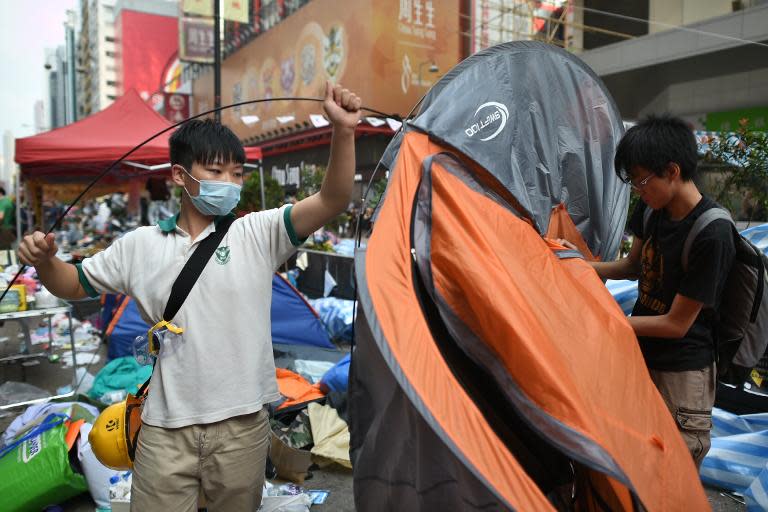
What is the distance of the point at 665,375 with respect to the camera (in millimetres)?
2160

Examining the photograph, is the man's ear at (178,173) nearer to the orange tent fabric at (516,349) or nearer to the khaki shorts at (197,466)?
the orange tent fabric at (516,349)

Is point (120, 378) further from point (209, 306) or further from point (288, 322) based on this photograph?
point (209, 306)

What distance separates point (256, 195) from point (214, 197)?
9.26 m

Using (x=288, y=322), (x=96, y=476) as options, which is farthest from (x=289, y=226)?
(x=288, y=322)

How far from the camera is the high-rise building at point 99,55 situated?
75812 millimetres

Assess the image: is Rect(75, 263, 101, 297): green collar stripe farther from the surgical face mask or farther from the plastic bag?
the plastic bag

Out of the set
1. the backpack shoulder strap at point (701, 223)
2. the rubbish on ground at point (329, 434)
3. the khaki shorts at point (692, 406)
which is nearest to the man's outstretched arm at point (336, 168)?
the backpack shoulder strap at point (701, 223)

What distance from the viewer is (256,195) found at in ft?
36.0

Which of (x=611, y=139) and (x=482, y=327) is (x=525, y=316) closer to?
(x=482, y=327)

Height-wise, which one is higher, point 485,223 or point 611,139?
point 611,139

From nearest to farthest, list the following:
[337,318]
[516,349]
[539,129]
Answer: [516,349]
[539,129]
[337,318]

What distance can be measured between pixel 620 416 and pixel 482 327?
1.65ft

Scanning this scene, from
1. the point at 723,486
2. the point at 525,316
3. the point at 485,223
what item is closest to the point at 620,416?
the point at 525,316

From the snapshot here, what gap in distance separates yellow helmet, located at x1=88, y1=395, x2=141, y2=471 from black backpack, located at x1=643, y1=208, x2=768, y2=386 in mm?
2100
